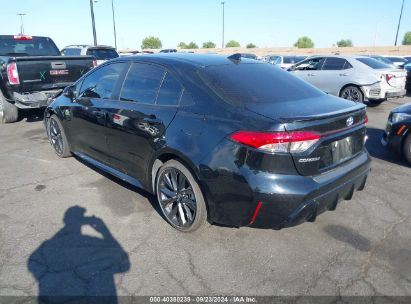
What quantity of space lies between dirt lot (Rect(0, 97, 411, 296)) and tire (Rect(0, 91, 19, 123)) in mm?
4307

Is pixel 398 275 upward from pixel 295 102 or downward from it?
downward

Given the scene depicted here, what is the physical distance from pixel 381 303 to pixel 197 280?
1.35 metres

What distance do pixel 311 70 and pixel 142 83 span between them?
29.9 ft

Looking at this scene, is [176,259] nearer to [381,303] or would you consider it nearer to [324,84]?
[381,303]

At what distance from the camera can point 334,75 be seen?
1070 cm

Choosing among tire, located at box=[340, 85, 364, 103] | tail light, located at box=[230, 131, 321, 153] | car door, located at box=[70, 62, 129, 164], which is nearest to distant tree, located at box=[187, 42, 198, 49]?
tire, located at box=[340, 85, 364, 103]

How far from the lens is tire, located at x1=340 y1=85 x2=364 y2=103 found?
1018 cm

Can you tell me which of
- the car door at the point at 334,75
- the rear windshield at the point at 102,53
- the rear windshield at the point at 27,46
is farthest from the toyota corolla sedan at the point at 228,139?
the rear windshield at the point at 102,53

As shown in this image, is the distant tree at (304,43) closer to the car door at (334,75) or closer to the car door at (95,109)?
the car door at (334,75)

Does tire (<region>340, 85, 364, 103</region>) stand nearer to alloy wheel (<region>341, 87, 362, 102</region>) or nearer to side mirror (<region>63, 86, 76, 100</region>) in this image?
alloy wheel (<region>341, 87, 362, 102</region>)

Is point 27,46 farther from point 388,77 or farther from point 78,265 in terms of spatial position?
point 388,77

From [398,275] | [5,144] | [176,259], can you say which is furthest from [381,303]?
[5,144]

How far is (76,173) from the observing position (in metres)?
5.11

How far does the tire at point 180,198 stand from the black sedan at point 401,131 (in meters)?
3.61
